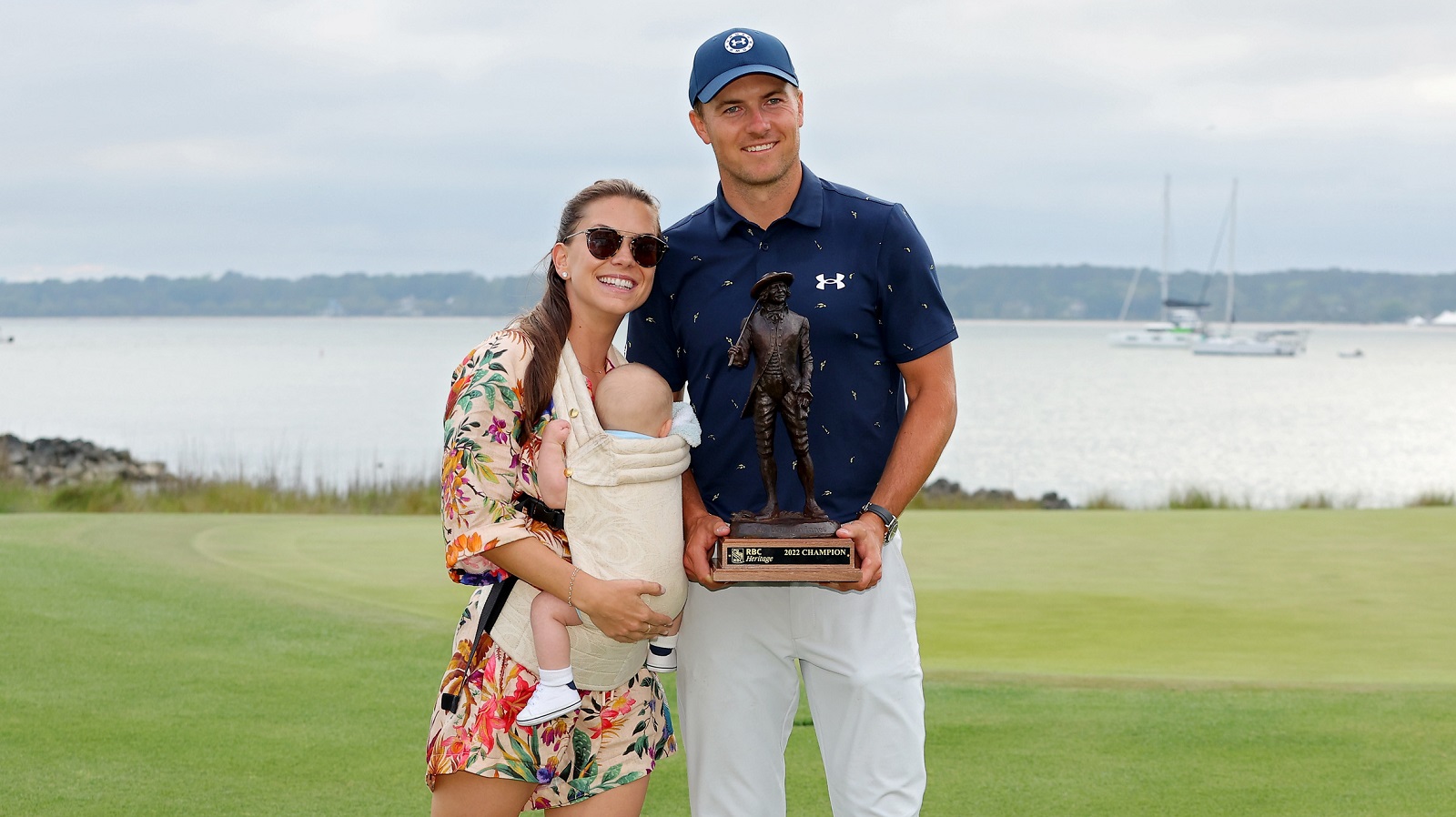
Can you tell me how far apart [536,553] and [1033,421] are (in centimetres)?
4051

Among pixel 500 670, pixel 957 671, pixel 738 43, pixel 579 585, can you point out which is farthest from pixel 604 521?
pixel 957 671

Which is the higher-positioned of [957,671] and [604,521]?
[604,521]

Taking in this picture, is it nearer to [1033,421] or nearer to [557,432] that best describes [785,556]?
[557,432]

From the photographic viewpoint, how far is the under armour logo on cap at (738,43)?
2.89 m

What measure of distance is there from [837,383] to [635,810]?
0.98m

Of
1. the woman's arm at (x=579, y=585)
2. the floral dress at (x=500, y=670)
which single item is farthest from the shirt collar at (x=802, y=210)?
the woman's arm at (x=579, y=585)

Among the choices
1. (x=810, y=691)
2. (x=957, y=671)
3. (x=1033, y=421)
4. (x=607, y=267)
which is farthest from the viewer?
(x=1033, y=421)

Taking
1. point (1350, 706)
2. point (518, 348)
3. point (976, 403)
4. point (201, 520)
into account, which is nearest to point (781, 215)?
point (518, 348)

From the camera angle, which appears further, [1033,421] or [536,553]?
[1033,421]

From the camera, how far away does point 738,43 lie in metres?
2.90

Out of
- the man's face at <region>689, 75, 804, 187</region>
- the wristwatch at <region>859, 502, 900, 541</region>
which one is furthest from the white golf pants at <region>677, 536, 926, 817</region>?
the man's face at <region>689, 75, 804, 187</region>

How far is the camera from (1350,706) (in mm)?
4910

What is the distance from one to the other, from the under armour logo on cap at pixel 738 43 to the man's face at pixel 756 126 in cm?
6

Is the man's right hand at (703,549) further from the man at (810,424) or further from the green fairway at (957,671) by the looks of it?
the green fairway at (957,671)
